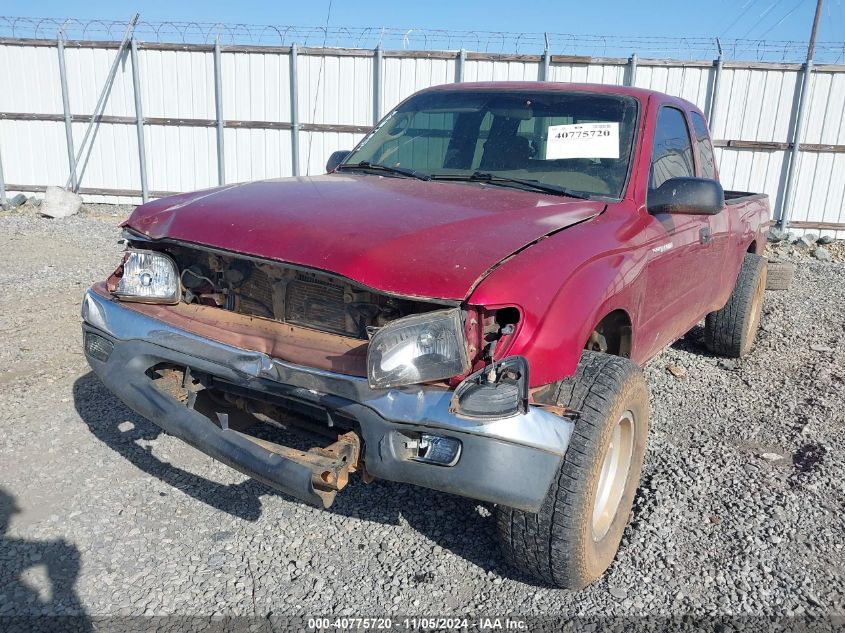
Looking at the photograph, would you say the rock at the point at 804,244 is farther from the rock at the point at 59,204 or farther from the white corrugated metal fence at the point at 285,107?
the rock at the point at 59,204

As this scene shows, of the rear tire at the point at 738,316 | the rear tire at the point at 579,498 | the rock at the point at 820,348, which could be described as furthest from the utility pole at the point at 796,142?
the rear tire at the point at 579,498

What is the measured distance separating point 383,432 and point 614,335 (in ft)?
4.53

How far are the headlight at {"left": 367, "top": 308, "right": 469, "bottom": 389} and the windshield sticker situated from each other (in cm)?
160

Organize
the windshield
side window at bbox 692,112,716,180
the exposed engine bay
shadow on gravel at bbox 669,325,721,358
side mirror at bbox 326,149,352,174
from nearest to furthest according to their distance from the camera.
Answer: the exposed engine bay, the windshield, side mirror at bbox 326,149,352,174, side window at bbox 692,112,716,180, shadow on gravel at bbox 669,325,721,358

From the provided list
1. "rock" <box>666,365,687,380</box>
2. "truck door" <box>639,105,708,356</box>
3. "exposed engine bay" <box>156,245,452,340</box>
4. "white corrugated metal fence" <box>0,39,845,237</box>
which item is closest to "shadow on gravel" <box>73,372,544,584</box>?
"exposed engine bay" <box>156,245,452,340</box>

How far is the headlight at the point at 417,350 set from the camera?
2.18 m

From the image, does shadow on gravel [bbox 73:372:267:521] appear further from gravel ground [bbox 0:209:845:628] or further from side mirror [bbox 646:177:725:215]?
side mirror [bbox 646:177:725:215]

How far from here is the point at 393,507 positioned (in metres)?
3.16

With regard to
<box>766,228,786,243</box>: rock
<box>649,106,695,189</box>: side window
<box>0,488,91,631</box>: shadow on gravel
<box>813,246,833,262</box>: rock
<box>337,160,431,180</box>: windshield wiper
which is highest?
<box>649,106,695,189</box>: side window

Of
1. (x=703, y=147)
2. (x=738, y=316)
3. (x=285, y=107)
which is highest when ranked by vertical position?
(x=703, y=147)

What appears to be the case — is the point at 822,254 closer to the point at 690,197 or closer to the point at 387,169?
the point at 690,197

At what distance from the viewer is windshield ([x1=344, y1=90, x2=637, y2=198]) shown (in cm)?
338

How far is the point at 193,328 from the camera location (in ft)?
8.79

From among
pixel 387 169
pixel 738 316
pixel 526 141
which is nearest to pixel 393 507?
pixel 387 169
